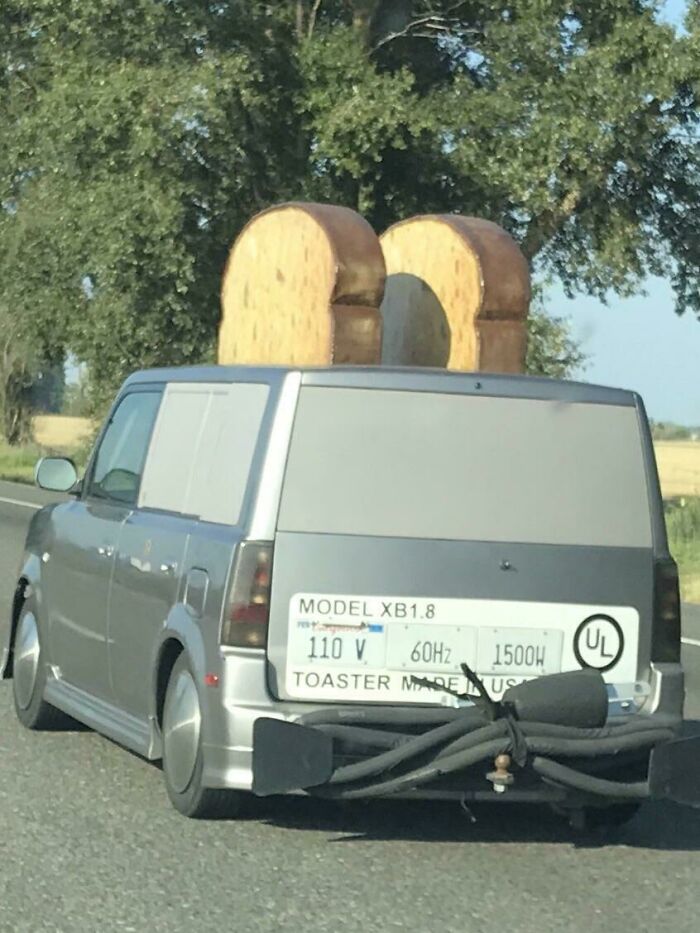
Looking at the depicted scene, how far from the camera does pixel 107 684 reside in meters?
8.74

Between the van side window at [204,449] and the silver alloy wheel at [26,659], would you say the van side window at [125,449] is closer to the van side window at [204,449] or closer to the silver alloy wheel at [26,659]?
the van side window at [204,449]

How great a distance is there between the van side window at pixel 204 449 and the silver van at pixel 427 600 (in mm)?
22

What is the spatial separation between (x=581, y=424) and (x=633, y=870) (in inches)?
61.6

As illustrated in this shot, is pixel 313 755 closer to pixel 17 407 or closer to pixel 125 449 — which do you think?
pixel 125 449

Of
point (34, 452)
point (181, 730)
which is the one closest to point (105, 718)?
point (181, 730)

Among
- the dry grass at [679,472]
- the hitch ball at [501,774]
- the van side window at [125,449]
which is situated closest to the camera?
the hitch ball at [501,774]

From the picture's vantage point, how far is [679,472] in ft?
190

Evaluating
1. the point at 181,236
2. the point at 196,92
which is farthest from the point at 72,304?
the point at 196,92

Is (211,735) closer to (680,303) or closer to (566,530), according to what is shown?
(566,530)

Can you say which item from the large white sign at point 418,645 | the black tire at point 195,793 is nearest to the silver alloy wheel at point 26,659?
the black tire at point 195,793

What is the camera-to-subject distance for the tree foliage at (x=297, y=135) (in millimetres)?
26609

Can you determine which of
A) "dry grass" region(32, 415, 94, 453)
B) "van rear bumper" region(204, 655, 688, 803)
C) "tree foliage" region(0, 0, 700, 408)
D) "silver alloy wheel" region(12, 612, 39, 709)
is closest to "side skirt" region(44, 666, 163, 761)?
"silver alloy wheel" region(12, 612, 39, 709)

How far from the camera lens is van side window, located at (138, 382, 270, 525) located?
7.56 metres

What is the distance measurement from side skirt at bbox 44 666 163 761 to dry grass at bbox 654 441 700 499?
20.8 meters
